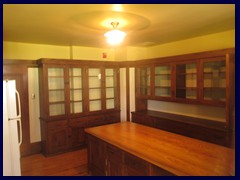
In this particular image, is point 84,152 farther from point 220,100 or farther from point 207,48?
point 207,48

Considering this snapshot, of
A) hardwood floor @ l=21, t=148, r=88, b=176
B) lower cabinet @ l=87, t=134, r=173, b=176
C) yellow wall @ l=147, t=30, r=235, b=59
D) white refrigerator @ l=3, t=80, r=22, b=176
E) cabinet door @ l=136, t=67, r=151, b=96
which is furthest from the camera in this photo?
cabinet door @ l=136, t=67, r=151, b=96

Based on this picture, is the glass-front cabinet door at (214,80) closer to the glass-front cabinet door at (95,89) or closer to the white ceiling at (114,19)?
the white ceiling at (114,19)

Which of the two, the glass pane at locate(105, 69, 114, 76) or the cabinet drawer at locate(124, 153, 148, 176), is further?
the glass pane at locate(105, 69, 114, 76)

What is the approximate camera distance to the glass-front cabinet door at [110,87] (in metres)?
4.11

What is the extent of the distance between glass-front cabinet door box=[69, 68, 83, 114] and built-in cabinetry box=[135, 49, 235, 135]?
1.11m

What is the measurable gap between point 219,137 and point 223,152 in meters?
0.98

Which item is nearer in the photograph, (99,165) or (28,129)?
(99,165)

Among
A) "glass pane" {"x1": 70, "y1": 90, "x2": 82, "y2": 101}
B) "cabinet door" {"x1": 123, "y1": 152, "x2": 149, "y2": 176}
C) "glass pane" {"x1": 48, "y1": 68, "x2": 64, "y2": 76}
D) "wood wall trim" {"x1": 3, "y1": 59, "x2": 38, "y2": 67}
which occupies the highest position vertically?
"wood wall trim" {"x1": 3, "y1": 59, "x2": 38, "y2": 67}

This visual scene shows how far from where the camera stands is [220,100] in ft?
9.05

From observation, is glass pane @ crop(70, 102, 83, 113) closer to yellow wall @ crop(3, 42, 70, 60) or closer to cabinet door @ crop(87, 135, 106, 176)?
yellow wall @ crop(3, 42, 70, 60)

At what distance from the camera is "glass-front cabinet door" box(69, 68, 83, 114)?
3699 mm

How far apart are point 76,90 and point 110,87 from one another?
0.72 metres

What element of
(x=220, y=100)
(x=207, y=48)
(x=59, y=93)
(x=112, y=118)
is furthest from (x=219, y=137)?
(x=59, y=93)

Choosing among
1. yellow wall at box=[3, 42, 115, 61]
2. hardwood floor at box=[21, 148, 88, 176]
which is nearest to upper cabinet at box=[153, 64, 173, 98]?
yellow wall at box=[3, 42, 115, 61]
